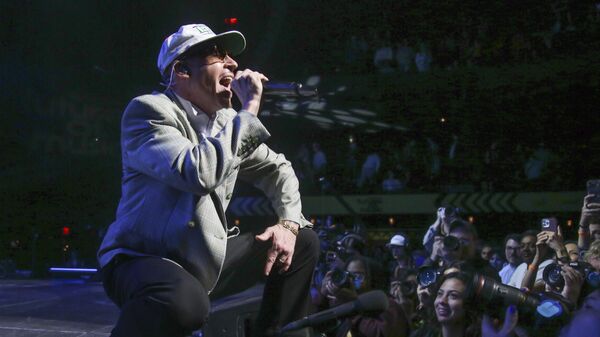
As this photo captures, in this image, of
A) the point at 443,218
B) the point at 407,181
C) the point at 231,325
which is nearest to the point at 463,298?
the point at 231,325

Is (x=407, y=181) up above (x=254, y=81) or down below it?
below

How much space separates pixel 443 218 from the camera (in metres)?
7.22

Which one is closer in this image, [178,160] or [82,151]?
[178,160]

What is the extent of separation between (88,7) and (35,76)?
5.98 feet

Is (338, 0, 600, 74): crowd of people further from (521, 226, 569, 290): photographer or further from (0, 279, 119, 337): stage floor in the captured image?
(521, 226, 569, 290): photographer

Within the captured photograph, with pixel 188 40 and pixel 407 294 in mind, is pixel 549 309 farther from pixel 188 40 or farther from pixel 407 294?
pixel 407 294

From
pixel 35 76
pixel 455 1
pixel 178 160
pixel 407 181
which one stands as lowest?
pixel 407 181

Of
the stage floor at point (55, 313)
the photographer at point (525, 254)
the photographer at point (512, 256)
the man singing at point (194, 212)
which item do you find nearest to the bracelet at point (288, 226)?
the man singing at point (194, 212)

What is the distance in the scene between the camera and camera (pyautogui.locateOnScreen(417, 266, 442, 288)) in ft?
14.0

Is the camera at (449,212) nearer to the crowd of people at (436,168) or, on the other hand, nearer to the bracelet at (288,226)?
the bracelet at (288,226)

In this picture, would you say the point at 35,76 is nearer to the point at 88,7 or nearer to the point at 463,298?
the point at 88,7

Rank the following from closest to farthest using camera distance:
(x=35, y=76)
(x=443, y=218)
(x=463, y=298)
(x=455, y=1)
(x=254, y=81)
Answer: (x=254, y=81) → (x=463, y=298) → (x=443, y=218) → (x=35, y=76) → (x=455, y=1)

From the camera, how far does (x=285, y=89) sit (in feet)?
7.55

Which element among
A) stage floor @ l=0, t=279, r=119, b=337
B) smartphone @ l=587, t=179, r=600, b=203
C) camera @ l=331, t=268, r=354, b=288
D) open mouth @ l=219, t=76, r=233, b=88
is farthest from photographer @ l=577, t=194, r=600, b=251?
open mouth @ l=219, t=76, r=233, b=88
